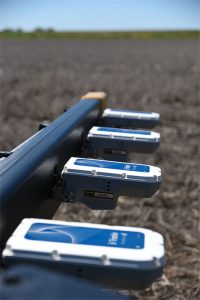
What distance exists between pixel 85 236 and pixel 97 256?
11cm

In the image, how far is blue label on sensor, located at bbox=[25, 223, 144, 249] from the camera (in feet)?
4.36

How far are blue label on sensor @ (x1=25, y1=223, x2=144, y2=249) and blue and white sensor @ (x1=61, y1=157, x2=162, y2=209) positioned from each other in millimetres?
474

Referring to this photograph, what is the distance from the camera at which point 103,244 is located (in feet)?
4.33

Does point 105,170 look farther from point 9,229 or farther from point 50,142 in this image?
point 9,229

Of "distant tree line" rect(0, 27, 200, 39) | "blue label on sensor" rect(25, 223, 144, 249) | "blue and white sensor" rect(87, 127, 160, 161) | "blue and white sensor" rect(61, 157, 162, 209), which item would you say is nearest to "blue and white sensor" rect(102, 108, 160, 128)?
"blue and white sensor" rect(87, 127, 160, 161)

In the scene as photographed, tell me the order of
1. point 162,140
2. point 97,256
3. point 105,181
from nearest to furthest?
point 97,256 < point 105,181 < point 162,140

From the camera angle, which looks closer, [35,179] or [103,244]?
[103,244]

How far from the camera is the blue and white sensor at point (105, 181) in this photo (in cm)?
186

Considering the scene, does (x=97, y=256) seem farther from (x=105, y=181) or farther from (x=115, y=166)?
(x=115, y=166)

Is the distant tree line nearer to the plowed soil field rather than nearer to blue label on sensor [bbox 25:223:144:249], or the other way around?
the plowed soil field

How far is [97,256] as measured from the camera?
1265 mm

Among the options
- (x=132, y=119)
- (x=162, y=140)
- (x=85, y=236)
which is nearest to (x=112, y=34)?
(x=162, y=140)

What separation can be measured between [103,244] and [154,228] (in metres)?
2.54

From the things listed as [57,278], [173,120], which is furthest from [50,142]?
[173,120]
